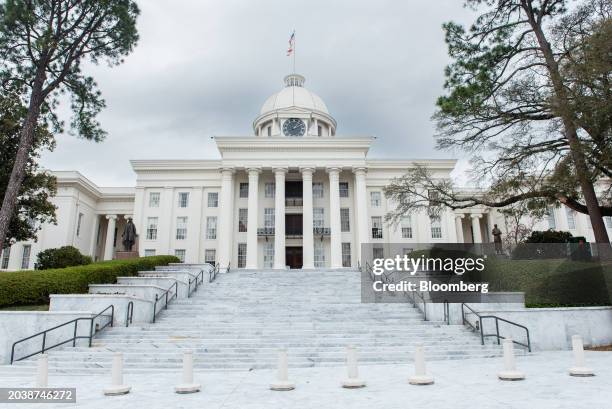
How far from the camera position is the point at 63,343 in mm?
11000

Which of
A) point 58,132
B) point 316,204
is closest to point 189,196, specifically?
point 316,204

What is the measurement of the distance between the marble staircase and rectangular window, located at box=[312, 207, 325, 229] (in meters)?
18.3

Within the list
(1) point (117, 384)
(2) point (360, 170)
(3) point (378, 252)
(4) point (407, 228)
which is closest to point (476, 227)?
(4) point (407, 228)

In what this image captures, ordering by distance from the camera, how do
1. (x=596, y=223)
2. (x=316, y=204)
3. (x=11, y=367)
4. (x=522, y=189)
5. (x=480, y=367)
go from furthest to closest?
1. (x=316, y=204)
2. (x=522, y=189)
3. (x=596, y=223)
4. (x=11, y=367)
5. (x=480, y=367)

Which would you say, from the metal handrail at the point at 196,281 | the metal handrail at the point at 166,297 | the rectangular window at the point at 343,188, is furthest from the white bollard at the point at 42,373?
the rectangular window at the point at 343,188

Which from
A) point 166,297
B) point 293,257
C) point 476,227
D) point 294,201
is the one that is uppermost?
point 294,201

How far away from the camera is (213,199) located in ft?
127

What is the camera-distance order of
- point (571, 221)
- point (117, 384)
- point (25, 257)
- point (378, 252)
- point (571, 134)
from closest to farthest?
point (117, 384)
point (571, 134)
point (378, 252)
point (25, 257)
point (571, 221)

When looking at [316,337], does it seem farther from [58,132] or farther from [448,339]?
[58,132]

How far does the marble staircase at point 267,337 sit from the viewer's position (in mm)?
10344

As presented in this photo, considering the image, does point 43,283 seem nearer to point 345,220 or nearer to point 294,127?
point 345,220

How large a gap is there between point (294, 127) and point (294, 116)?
1300 millimetres

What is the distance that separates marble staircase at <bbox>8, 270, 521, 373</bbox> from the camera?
10.3 m

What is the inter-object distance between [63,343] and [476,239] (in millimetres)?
39727
